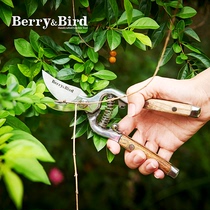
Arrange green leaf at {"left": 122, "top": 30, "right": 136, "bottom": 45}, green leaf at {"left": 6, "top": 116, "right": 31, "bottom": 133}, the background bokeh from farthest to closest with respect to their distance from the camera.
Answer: the background bokeh, green leaf at {"left": 122, "top": 30, "right": 136, "bottom": 45}, green leaf at {"left": 6, "top": 116, "right": 31, "bottom": 133}

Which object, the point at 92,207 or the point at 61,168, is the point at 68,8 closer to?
the point at 61,168

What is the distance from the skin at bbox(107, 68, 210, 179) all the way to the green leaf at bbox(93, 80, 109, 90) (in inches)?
2.6

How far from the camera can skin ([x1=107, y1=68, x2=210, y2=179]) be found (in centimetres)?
129

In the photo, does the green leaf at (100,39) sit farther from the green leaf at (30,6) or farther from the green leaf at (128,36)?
the green leaf at (30,6)

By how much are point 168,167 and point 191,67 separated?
29 cm

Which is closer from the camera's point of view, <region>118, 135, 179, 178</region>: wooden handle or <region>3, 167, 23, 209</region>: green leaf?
<region>3, 167, 23, 209</region>: green leaf

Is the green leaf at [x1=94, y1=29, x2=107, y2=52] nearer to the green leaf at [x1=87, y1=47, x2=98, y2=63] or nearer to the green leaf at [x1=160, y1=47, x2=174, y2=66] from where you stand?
the green leaf at [x1=87, y1=47, x2=98, y2=63]

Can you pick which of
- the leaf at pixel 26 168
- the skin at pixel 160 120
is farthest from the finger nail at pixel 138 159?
the leaf at pixel 26 168

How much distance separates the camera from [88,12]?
1354 mm

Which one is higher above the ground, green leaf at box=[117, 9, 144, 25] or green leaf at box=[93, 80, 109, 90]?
green leaf at box=[117, 9, 144, 25]

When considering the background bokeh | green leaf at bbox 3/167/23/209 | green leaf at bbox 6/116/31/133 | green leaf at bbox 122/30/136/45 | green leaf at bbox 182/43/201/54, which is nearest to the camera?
green leaf at bbox 3/167/23/209

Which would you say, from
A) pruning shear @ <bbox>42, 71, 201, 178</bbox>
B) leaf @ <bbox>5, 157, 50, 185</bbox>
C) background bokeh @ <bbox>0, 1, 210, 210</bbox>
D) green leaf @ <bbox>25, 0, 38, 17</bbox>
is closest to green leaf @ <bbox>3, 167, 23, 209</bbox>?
leaf @ <bbox>5, 157, 50, 185</bbox>

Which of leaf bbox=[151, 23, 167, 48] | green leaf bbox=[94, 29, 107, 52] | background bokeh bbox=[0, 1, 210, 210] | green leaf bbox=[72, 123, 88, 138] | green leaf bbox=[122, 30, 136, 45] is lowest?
background bokeh bbox=[0, 1, 210, 210]

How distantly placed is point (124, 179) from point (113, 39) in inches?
63.1
